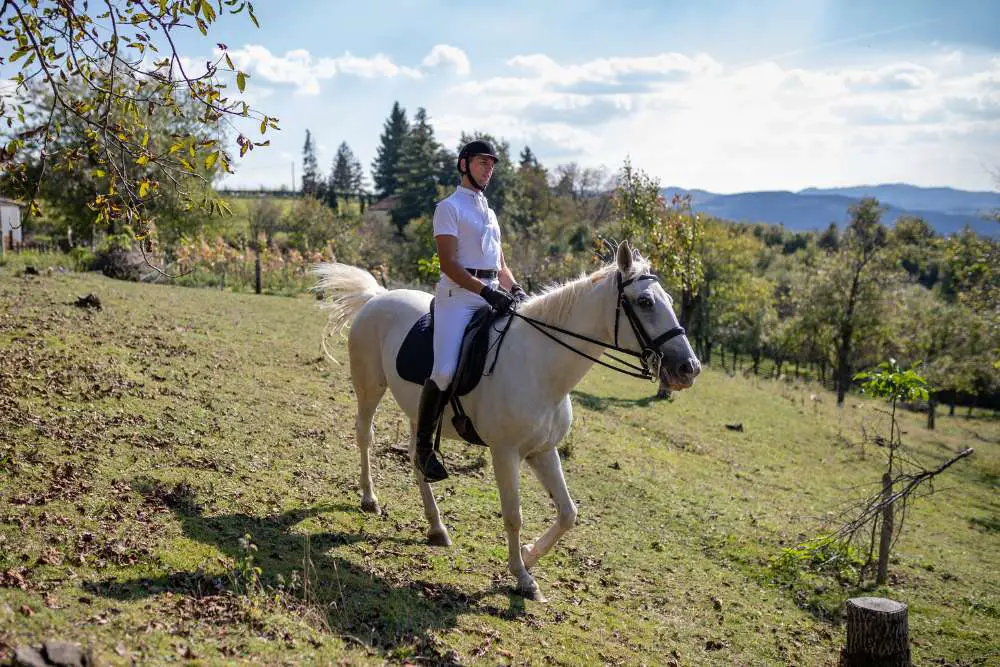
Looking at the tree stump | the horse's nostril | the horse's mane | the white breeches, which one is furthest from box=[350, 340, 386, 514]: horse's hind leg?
the tree stump

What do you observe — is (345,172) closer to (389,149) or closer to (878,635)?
(389,149)

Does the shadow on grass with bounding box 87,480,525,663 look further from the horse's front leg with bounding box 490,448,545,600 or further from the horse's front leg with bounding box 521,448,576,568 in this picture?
the horse's front leg with bounding box 521,448,576,568

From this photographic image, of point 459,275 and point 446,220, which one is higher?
point 446,220

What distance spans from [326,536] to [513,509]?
220cm

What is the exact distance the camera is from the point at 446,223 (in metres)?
6.14

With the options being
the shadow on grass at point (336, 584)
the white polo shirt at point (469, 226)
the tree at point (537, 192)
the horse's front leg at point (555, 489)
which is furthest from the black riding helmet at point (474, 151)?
the tree at point (537, 192)

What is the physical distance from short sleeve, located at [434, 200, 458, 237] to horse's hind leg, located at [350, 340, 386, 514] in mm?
2342

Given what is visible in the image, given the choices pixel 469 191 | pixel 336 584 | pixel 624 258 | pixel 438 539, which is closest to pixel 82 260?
pixel 438 539

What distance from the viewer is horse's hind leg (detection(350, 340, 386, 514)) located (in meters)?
8.01

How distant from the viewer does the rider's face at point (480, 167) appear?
620cm

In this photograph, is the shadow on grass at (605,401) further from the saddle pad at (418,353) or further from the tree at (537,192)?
the tree at (537,192)

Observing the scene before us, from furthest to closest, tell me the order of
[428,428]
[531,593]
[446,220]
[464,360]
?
[531,593] < [428,428] < [464,360] < [446,220]

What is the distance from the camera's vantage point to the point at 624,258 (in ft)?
19.0

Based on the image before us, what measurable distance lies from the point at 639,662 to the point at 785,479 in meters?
10.9
